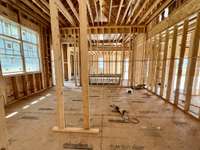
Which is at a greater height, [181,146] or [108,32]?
[108,32]

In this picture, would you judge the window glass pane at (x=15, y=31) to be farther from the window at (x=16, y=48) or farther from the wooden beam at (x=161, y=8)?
the wooden beam at (x=161, y=8)

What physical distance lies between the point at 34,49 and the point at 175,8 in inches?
211

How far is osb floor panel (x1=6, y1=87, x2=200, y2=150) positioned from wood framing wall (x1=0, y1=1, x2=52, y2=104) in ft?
2.72

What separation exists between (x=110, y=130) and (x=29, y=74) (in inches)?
161

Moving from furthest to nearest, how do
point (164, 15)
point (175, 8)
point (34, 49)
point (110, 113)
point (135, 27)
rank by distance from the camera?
point (135, 27) → point (34, 49) → point (164, 15) → point (175, 8) → point (110, 113)

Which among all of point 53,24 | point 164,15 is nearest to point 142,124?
point 53,24

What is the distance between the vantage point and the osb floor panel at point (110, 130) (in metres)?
1.95

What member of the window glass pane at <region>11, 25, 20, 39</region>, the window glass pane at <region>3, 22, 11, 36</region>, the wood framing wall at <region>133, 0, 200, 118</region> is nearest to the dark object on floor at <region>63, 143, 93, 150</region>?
the wood framing wall at <region>133, 0, 200, 118</region>

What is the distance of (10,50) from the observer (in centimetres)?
389

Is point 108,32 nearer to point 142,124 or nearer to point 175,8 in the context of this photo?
point 175,8

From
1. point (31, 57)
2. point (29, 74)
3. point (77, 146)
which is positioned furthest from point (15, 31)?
point (77, 146)

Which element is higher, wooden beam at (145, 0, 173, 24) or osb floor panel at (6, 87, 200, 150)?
wooden beam at (145, 0, 173, 24)

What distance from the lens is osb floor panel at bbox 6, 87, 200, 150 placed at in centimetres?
195

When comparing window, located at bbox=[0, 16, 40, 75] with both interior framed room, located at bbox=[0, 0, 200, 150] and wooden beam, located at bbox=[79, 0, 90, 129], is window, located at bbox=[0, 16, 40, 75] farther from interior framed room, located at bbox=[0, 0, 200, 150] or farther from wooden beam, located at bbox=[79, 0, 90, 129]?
wooden beam, located at bbox=[79, 0, 90, 129]
